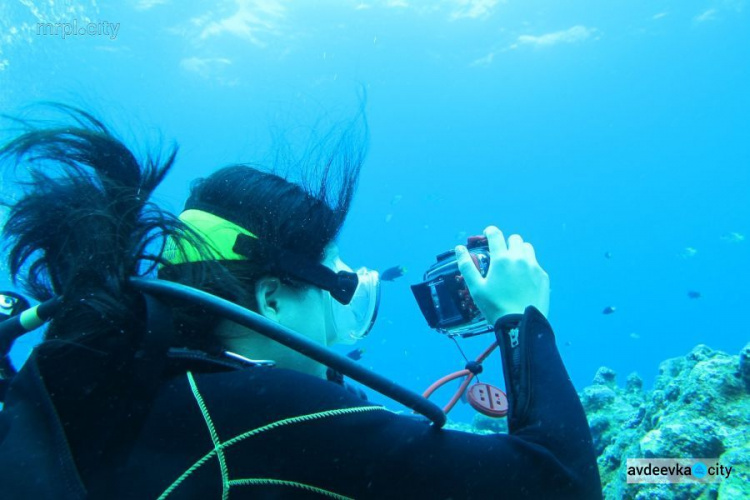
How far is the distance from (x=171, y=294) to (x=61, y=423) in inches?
15.1

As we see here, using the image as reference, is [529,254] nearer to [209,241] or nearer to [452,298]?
[452,298]

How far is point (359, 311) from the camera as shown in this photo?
6.68ft

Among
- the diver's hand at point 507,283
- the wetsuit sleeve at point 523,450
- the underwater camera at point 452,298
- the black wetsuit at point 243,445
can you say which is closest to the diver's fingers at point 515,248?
the diver's hand at point 507,283

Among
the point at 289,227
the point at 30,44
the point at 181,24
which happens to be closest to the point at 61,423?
the point at 289,227

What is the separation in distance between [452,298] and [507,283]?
Result: 403 mm

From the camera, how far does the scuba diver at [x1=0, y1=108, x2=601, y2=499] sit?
3.39 feet

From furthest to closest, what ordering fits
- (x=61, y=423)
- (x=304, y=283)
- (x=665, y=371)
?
(x=665, y=371)
(x=304, y=283)
(x=61, y=423)

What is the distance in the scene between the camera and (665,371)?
30.6 feet

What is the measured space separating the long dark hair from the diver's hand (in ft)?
2.03

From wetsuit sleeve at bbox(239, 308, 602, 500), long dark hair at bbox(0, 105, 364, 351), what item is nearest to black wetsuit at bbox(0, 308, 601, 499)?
wetsuit sleeve at bbox(239, 308, 602, 500)

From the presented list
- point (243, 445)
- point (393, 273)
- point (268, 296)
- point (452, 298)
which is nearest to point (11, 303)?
point (268, 296)

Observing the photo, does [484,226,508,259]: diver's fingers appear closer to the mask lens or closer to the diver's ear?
the mask lens

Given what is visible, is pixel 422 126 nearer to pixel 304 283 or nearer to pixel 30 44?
pixel 30 44

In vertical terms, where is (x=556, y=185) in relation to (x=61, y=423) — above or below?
above
